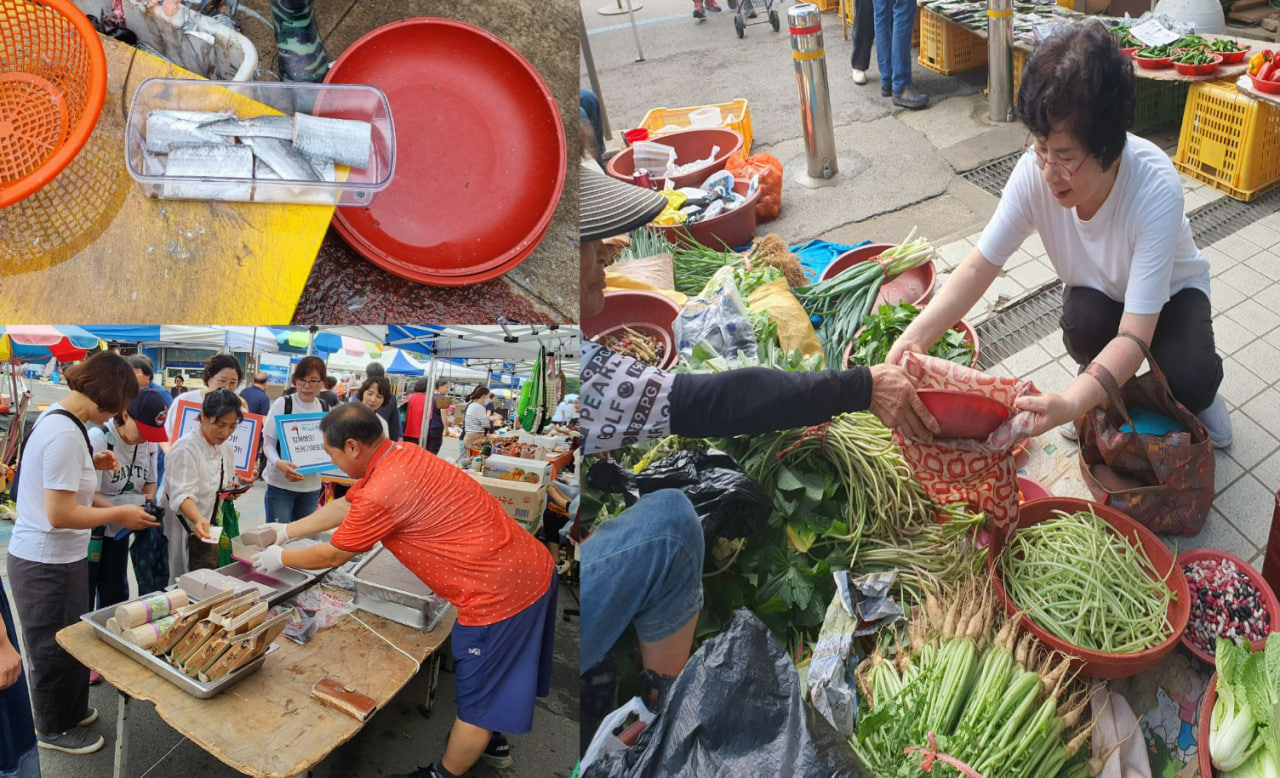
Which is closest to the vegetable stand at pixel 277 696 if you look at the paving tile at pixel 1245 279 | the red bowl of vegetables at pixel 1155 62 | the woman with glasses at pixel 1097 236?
the woman with glasses at pixel 1097 236

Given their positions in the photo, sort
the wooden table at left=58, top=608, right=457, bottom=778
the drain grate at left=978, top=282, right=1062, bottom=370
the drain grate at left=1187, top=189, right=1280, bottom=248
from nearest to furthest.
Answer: the wooden table at left=58, top=608, right=457, bottom=778 → the drain grate at left=978, top=282, right=1062, bottom=370 → the drain grate at left=1187, top=189, right=1280, bottom=248

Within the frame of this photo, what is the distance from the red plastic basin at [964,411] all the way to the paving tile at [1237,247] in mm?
1707

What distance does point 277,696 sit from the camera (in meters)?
1.58

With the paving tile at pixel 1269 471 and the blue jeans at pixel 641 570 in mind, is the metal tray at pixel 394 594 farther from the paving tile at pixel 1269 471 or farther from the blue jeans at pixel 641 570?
the paving tile at pixel 1269 471

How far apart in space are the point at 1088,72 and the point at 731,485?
1.14m

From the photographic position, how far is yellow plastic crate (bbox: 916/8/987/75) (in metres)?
3.04

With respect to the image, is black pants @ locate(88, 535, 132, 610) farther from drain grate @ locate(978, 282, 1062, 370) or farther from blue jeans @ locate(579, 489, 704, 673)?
drain grate @ locate(978, 282, 1062, 370)

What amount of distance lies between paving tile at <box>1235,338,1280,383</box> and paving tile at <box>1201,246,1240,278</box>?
0.30 meters

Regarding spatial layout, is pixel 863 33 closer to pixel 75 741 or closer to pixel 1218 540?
pixel 1218 540

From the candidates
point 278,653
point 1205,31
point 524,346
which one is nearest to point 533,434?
point 524,346

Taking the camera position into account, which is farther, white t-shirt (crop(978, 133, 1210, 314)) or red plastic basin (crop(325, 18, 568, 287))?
white t-shirt (crop(978, 133, 1210, 314))

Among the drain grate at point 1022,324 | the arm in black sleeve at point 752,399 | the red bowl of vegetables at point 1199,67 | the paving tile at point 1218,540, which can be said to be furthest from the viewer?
the red bowl of vegetables at point 1199,67

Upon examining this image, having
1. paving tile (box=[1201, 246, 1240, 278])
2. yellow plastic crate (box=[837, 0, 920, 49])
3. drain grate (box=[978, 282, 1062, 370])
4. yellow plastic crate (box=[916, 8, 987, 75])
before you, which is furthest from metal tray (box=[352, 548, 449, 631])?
paving tile (box=[1201, 246, 1240, 278])

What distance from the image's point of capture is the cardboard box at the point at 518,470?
179cm
